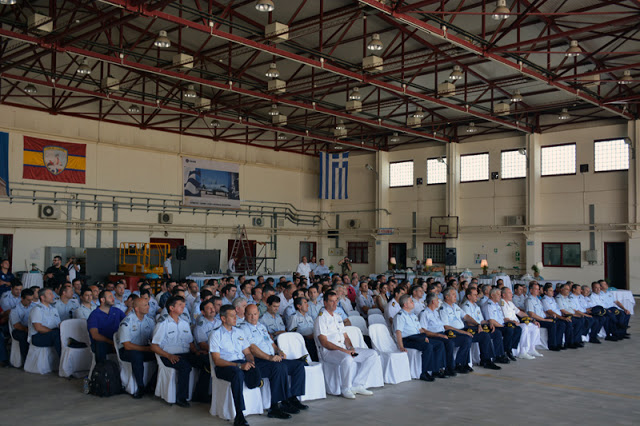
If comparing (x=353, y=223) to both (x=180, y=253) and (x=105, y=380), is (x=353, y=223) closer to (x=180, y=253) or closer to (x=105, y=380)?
(x=180, y=253)

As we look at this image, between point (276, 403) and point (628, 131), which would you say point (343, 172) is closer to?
point (628, 131)

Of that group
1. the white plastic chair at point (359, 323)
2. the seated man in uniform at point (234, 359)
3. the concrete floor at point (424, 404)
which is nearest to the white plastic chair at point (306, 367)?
the concrete floor at point (424, 404)

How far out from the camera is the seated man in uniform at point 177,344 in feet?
22.2

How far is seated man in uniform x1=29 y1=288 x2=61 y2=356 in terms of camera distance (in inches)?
324

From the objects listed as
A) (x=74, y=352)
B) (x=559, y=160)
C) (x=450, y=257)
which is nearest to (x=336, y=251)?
(x=450, y=257)

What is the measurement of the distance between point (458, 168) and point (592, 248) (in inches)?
255

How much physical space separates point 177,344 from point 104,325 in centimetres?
127

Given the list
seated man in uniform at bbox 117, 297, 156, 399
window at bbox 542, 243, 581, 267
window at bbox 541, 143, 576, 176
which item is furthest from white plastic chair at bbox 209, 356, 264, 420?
window at bbox 541, 143, 576, 176

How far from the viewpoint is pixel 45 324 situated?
27.6 feet

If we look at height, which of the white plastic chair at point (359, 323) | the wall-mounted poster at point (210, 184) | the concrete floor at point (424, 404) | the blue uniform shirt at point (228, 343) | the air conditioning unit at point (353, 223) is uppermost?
the wall-mounted poster at point (210, 184)

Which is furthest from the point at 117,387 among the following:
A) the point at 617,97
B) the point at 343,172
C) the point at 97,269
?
the point at 343,172

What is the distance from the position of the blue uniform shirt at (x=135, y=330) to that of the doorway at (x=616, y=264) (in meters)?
19.1

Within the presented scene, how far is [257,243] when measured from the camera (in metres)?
27.4

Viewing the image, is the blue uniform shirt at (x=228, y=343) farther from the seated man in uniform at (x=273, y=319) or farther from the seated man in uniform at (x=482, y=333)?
the seated man in uniform at (x=482, y=333)
